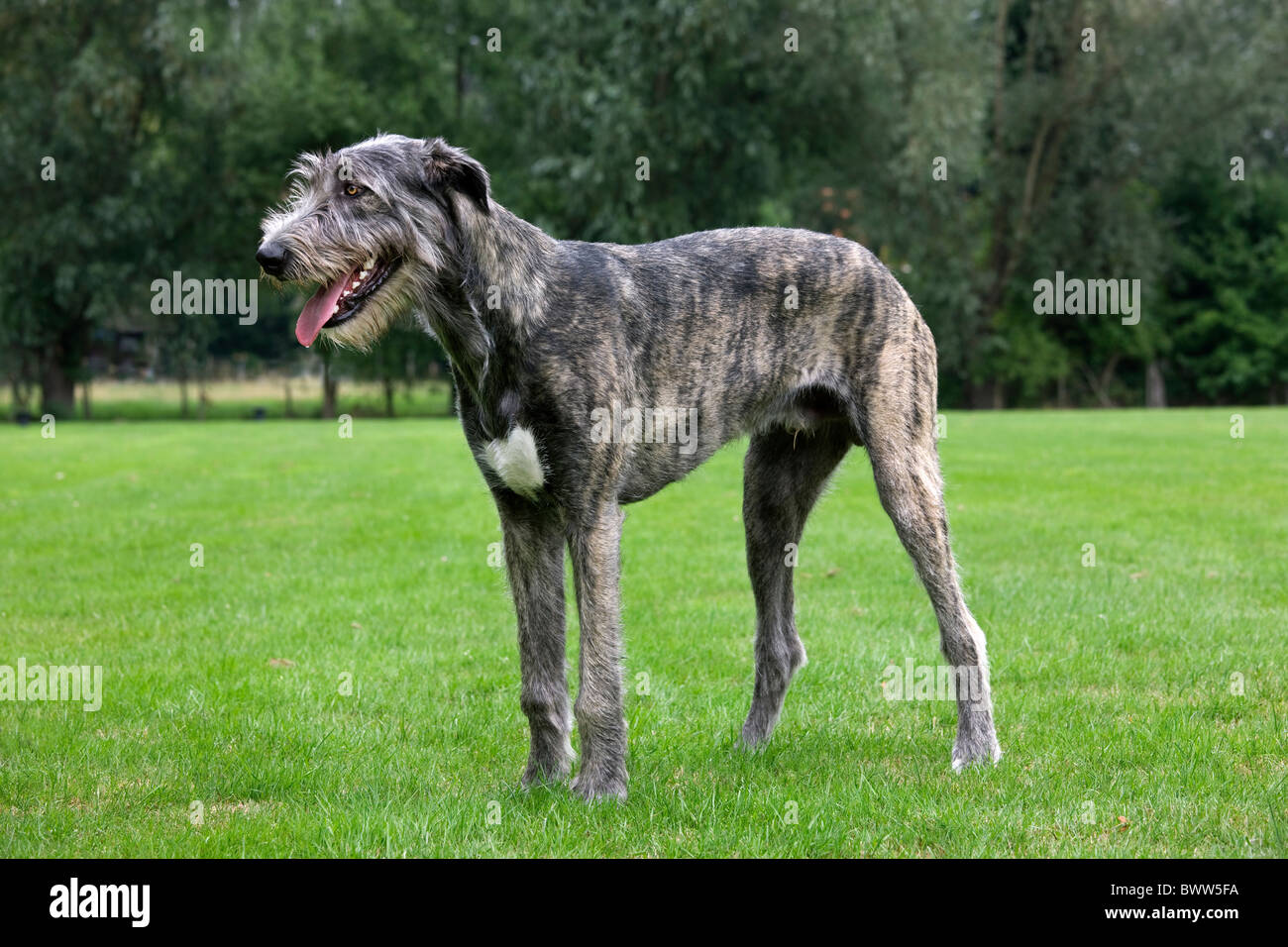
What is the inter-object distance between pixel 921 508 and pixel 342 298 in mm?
2417

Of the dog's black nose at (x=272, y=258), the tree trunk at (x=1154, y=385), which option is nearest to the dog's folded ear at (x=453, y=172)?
the dog's black nose at (x=272, y=258)

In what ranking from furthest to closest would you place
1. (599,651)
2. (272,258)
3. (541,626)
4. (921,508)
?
(921,508), (541,626), (599,651), (272,258)

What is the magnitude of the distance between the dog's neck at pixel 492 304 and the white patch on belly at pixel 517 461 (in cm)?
5

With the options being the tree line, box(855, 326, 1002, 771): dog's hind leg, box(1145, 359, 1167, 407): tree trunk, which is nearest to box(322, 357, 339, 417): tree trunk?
the tree line

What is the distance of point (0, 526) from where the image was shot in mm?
11555

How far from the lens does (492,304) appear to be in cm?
425

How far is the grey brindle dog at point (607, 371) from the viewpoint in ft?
13.6

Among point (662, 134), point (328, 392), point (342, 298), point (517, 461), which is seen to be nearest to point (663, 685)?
point (517, 461)

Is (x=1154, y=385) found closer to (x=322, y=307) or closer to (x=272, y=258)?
(x=322, y=307)

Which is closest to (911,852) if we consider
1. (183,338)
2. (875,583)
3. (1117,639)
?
(1117,639)

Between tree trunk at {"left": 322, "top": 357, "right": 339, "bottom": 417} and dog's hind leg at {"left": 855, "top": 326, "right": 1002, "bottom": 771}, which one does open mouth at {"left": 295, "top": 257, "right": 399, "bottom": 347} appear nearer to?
dog's hind leg at {"left": 855, "top": 326, "right": 1002, "bottom": 771}

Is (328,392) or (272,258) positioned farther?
(328,392)

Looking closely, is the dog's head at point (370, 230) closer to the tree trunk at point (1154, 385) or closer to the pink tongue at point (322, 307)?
the pink tongue at point (322, 307)

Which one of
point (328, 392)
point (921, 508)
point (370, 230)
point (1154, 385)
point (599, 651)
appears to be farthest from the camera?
point (1154, 385)
